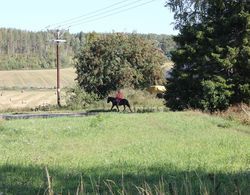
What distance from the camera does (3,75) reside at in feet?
455

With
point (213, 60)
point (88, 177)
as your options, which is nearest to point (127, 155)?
point (88, 177)

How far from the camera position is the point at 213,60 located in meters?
37.2

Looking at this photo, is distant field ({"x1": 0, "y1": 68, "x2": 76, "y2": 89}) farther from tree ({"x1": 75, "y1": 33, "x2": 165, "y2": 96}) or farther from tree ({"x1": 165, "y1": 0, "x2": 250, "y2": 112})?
tree ({"x1": 165, "y1": 0, "x2": 250, "y2": 112})

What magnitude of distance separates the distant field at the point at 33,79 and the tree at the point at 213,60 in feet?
276

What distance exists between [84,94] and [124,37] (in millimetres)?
14815

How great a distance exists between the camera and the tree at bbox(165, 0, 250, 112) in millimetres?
36594

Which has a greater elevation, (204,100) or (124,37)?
(124,37)

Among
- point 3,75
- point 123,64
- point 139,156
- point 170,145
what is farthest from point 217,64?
point 3,75

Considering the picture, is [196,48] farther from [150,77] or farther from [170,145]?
[150,77]

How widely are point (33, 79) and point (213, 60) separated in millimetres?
101618

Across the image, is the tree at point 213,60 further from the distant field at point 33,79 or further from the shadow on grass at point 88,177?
the distant field at point 33,79

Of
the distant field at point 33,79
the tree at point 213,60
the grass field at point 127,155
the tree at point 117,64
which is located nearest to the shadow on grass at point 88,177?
the grass field at point 127,155

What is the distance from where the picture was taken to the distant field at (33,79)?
417ft

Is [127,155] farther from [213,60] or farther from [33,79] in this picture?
[33,79]
